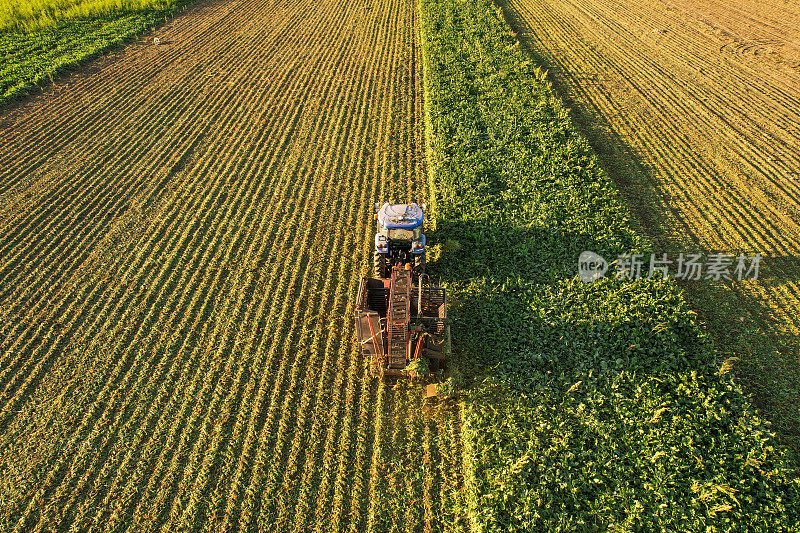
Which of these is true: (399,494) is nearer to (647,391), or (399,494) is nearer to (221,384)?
(221,384)

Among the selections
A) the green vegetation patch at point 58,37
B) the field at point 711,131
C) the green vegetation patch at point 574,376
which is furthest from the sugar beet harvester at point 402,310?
the green vegetation patch at point 58,37

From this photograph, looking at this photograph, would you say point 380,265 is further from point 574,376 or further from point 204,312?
point 574,376

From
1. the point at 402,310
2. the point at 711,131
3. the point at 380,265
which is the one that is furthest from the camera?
the point at 711,131

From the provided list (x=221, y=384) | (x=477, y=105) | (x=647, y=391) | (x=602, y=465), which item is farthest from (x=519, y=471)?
(x=477, y=105)

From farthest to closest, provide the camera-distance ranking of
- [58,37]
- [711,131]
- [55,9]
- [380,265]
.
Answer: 1. [55,9]
2. [58,37]
3. [711,131]
4. [380,265]

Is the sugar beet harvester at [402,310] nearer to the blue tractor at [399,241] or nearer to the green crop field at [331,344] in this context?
the blue tractor at [399,241]

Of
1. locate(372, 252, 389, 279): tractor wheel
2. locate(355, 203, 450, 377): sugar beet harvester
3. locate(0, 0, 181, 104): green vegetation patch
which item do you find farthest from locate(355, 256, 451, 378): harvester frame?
locate(0, 0, 181, 104): green vegetation patch

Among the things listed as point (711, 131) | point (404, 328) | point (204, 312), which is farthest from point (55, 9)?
point (711, 131)
